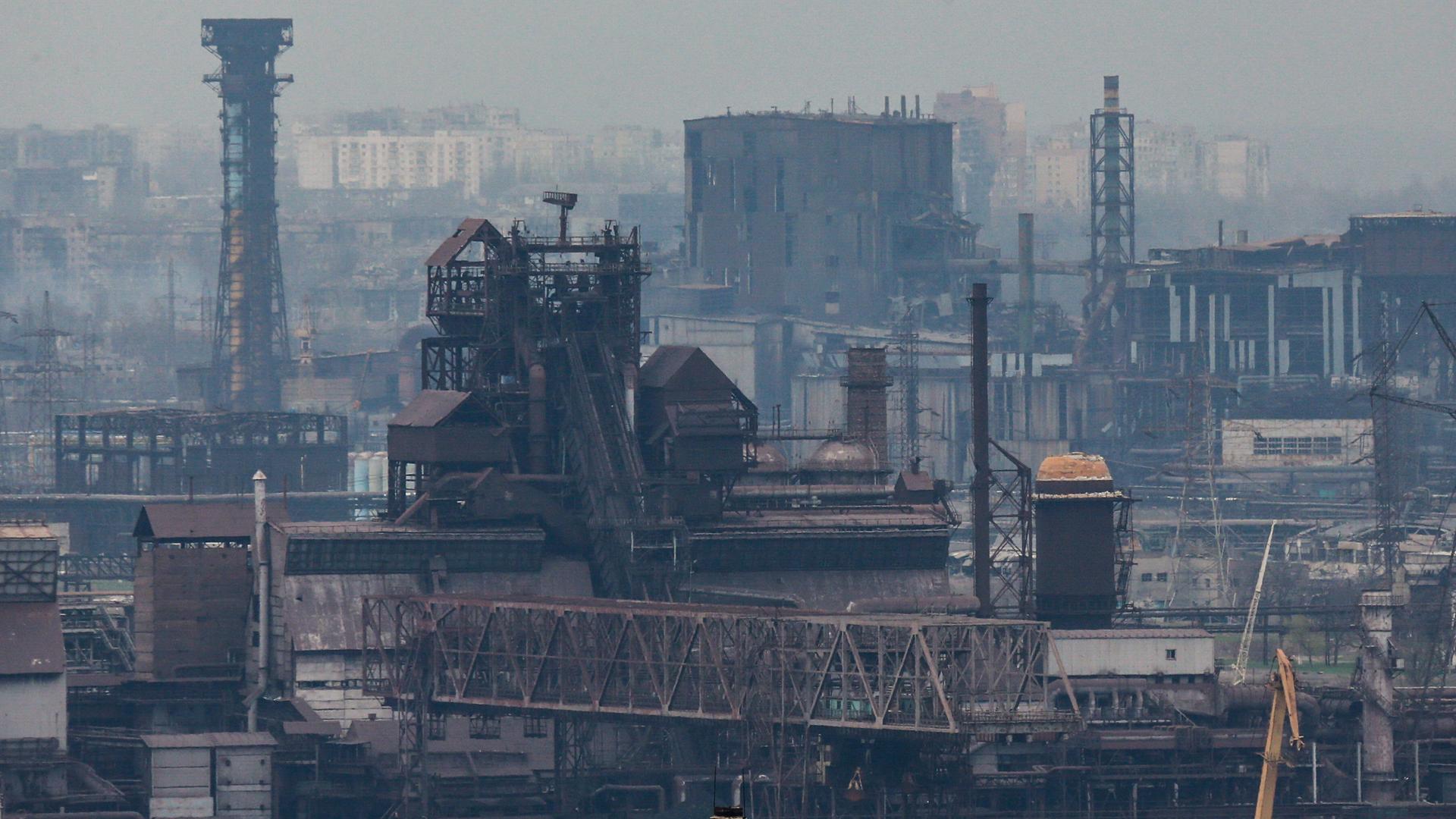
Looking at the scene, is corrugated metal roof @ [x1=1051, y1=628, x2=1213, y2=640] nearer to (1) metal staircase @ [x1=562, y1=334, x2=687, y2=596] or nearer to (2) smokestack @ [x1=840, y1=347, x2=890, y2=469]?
(1) metal staircase @ [x1=562, y1=334, x2=687, y2=596]

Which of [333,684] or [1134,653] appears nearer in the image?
[333,684]

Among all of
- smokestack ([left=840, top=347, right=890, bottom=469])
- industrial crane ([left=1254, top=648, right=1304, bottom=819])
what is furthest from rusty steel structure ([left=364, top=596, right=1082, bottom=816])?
smokestack ([left=840, top=347, right=890, bottom=469])

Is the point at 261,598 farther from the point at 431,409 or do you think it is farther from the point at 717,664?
the point at 717,664

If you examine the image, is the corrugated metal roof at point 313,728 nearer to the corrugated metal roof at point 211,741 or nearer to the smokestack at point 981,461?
the corrugated metal roof at point 211,741

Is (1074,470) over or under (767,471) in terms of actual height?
over

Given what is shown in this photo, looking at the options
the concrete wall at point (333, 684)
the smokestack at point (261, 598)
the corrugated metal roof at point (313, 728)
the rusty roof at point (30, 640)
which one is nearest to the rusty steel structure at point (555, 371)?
the smokestack at point (261, 598)

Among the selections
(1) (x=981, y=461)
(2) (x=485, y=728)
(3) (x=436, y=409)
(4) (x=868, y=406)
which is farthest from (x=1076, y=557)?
(3) (x=436, y=409)

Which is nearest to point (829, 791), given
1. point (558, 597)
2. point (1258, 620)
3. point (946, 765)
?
point (946, 765)
